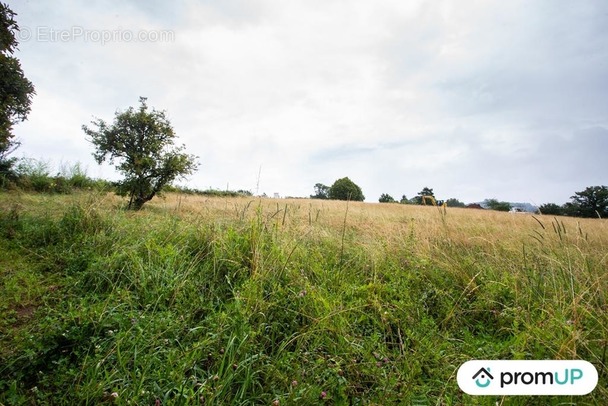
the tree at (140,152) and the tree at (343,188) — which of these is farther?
the tree at (343,188)

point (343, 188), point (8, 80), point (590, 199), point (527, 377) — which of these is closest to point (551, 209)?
point (590, 199)

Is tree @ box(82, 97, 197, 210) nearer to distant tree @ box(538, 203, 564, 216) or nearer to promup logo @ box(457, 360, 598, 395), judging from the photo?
promup logo @ box(457, 360, 598, 395)

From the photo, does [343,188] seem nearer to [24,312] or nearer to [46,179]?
[46,179]

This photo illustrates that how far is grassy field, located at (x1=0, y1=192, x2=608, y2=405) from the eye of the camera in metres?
1.65

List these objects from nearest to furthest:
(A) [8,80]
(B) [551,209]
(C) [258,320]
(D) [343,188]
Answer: (C) [258,320]
(A) [8,80]
(B) [551,209]
(D) [343,188]

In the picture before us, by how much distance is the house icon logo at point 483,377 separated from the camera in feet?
5.72

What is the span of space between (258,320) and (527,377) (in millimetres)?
2006

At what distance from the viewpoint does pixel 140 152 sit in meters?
10.6

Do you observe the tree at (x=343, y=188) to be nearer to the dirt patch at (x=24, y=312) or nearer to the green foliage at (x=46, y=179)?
the green foliage at (x=46, y=179)

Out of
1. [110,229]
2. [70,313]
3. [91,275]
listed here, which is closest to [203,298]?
[70,313]

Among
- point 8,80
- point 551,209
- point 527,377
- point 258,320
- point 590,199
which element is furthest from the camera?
point 551,209

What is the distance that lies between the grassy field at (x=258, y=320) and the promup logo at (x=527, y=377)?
0.06 metres

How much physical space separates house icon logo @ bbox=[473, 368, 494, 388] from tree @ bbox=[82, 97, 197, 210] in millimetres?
11445

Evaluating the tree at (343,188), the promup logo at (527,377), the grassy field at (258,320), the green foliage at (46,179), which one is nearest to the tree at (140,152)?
the green foliage at (46,179)
